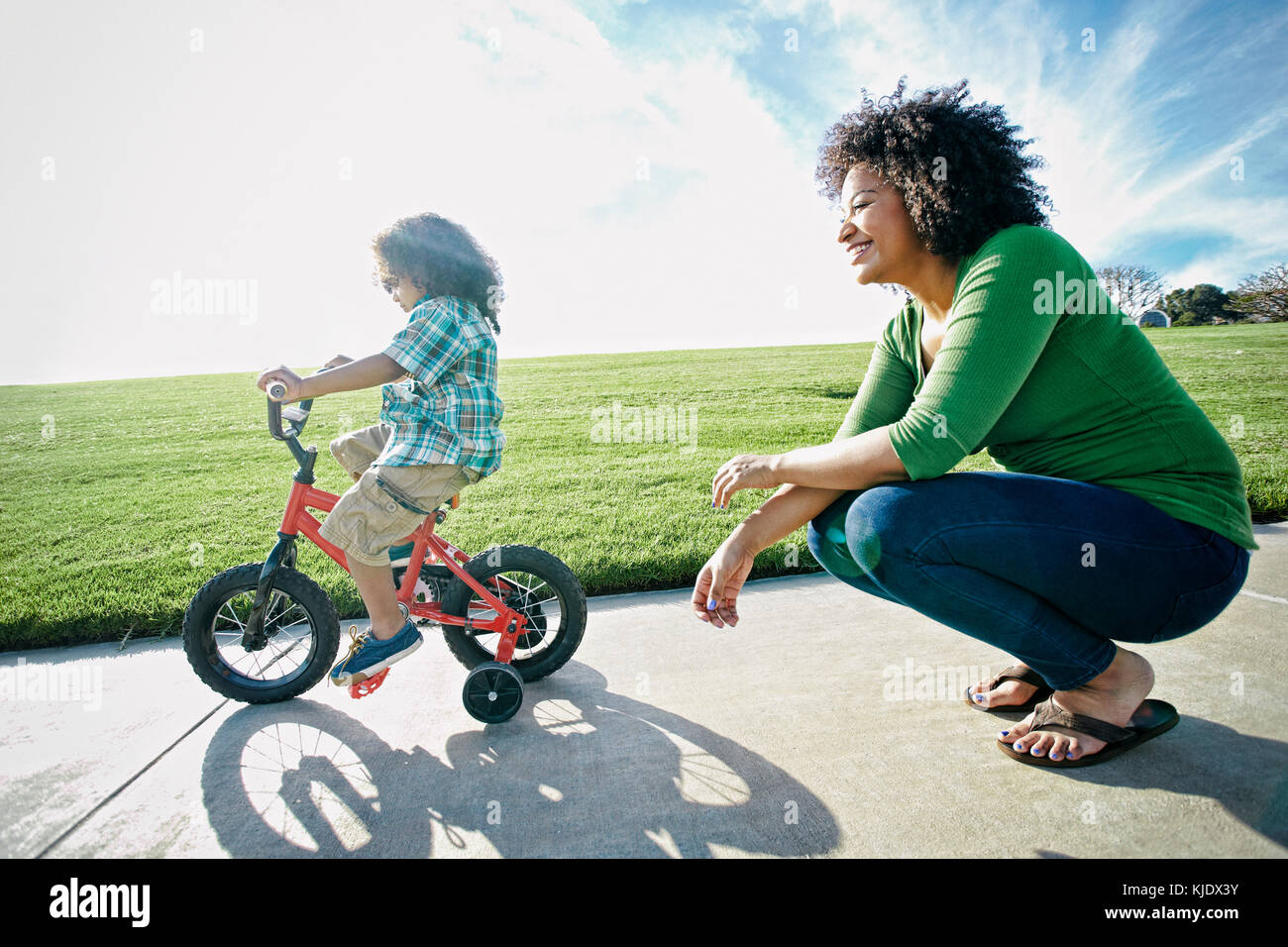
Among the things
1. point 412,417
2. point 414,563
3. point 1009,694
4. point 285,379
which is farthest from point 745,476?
point 285,379

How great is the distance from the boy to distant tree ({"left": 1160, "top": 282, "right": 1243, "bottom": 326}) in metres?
47.6

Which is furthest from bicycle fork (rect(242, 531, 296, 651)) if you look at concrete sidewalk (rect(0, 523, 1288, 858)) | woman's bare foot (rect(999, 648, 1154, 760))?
woman's bare foot (rect(999, 648, 1154, 760))

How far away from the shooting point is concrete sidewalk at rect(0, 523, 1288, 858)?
1.72 metres

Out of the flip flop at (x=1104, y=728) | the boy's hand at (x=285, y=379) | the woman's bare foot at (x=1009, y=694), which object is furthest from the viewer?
the boy's hand at (x=285, y=379)

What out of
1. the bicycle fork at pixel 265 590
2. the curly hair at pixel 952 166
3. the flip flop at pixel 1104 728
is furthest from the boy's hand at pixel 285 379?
the flip flop at pixel 1104 728

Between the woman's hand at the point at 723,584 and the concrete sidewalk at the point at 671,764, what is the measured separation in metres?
0.48

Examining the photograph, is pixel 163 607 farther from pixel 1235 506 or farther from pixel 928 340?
pixel 1235 506

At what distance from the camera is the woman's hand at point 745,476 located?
1939 mm

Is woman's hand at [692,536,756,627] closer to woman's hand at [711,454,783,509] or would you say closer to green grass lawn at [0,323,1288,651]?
woman's hand at [711,454,783,509]

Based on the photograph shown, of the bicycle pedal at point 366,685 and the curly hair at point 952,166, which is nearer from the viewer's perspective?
the curly hair at point 952,166

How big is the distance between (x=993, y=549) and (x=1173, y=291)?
170ft

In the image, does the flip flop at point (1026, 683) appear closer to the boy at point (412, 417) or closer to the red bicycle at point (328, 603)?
the red bicycle at point (328, 603)

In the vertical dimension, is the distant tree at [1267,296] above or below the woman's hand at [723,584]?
above

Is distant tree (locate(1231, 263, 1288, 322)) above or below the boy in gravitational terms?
above
